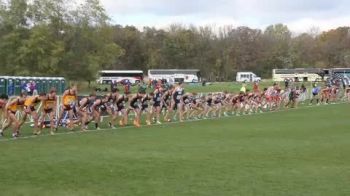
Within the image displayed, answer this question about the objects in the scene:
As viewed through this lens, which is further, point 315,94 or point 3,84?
point 315,94

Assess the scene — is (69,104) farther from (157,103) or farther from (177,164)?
(177,164)

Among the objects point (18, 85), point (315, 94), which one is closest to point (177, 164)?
point (315, 94)

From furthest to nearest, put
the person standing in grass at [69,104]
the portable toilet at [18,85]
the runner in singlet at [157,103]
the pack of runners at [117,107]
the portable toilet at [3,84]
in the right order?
the portable toilet at [18,85]
the portable toilet at [3,84]
the runner in singlet at [157,103]
the person standing in grass at [69,104]
the pack of runners at [117,107]

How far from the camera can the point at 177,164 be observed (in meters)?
13.5

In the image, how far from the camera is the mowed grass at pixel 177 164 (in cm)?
1054

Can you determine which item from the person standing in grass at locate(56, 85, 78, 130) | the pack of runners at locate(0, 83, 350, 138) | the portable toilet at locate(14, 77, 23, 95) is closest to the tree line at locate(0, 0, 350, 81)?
the portable toilet at locate(14, 77, 23, 95)

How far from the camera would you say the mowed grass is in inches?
415

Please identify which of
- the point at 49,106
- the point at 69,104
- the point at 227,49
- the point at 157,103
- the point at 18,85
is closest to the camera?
the point at 49,106

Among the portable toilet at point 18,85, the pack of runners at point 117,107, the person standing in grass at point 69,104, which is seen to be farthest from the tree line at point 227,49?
the person standing in grass at point 69,104

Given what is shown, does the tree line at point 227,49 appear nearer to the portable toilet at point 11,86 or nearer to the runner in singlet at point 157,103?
the portable toilet at point 11,86

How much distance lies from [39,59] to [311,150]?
199 feet

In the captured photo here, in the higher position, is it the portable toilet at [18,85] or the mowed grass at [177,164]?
the portable toilet at [18,85]

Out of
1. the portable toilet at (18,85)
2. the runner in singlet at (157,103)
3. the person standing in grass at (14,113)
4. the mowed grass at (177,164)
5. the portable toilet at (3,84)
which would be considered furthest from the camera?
the portable toilet at (18,85)

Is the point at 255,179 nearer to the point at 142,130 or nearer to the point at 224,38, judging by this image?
the point at 142,130
